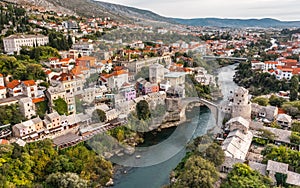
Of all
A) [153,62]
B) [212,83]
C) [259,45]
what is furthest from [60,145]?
[259,45]

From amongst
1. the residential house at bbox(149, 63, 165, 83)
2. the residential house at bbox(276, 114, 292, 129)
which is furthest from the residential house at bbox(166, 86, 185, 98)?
the residential house at bbox(276, 114, 292, 129)

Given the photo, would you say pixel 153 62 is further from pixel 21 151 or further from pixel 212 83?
pixel 21 151

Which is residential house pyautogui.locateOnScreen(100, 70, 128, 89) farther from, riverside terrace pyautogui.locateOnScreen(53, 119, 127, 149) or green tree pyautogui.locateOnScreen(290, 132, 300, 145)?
green tree pyautogui.locateOnScreen(290, 132, 300, 145)

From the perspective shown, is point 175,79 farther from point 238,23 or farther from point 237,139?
point 238,23

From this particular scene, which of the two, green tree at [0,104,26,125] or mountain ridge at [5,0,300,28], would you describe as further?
mountain ridge at [5,0,300,28]

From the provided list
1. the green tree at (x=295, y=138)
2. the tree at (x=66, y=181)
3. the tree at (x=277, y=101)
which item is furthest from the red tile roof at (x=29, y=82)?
the tree at (x=277, y=101)

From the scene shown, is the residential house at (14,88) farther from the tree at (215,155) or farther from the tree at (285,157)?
the tree at (285,157)
